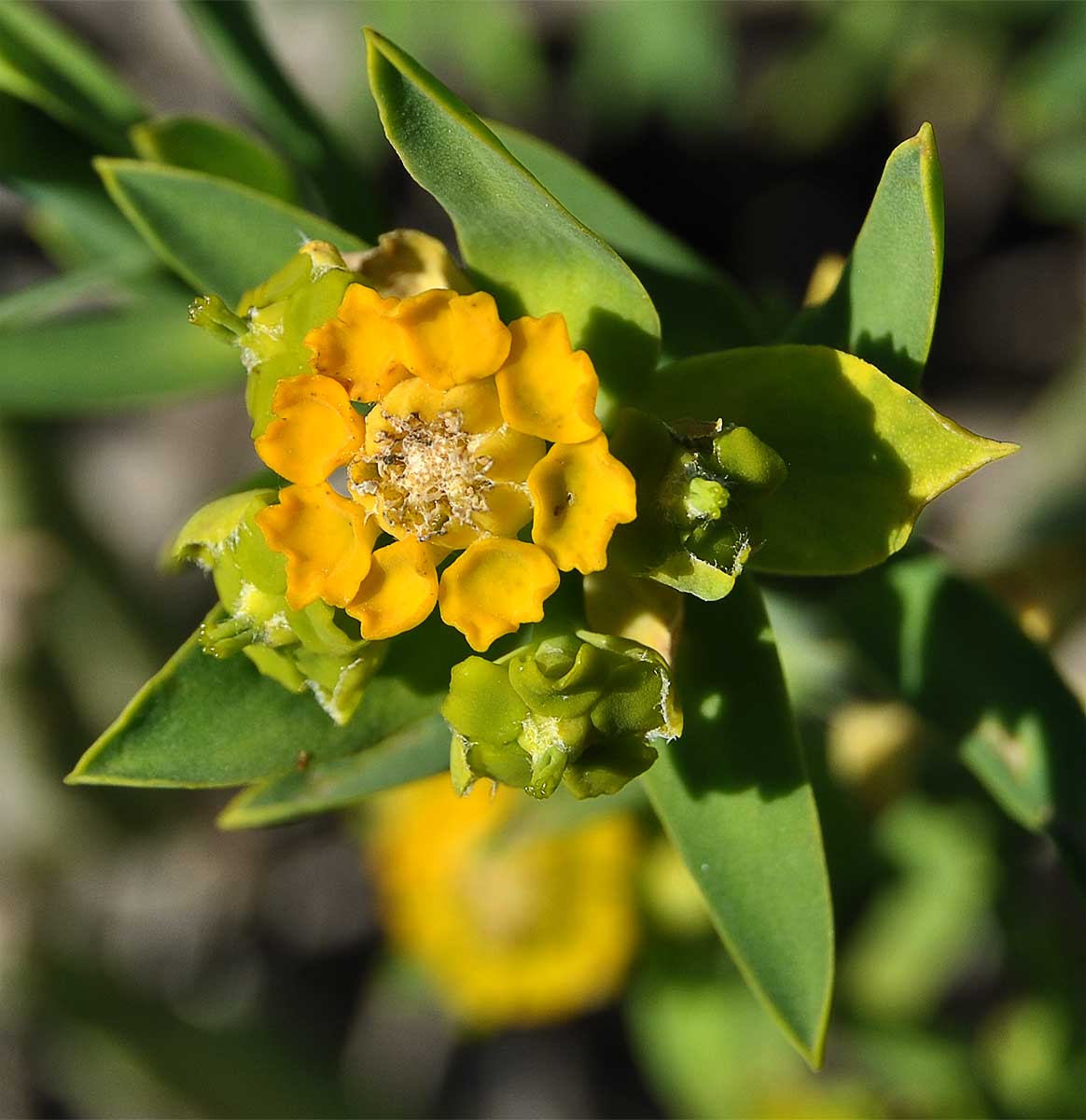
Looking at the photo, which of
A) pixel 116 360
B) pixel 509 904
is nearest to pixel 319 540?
pixel 116 360

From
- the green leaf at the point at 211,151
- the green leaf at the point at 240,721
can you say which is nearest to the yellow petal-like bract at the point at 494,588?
the green leaf at the point at 240,721

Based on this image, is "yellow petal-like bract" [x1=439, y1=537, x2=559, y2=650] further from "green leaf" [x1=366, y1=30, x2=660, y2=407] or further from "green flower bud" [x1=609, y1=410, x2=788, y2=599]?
"green leaf" [x1=366, y1=30, x2=660, y2=407]

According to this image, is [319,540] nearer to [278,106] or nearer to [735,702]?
[735,702]

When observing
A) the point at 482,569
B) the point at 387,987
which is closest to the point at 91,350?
the point at 482,569

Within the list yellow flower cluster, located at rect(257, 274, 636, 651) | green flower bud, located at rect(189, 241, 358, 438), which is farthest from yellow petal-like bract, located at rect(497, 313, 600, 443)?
green flower bud, located at rect(189, 241, 358, 438)

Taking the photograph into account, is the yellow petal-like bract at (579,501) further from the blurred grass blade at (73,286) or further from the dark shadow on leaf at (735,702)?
the blurred grass blade at (73,286)

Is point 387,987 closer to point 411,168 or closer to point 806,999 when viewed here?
point 806,999
